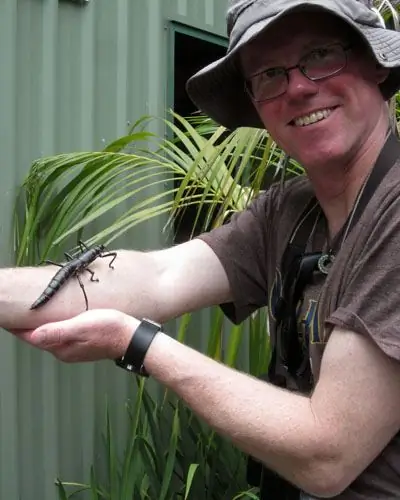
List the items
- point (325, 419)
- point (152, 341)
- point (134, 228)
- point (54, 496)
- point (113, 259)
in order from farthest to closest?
1. point (134, 228)
2. point (54, 496)
3. point (113, 259)
4. point (152, 341)
5. point (325, 419)

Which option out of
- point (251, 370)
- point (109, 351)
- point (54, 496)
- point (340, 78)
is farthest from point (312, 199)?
point (54, 496)

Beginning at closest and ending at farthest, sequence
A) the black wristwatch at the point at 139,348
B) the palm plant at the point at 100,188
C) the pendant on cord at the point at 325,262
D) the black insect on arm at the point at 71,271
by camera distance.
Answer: the black wristwatch at the point at 139,348 → the pendant on cord at the point at 325,262 → the black insect on arm at the point at 71,271 → the palm plant at the point at 100,188

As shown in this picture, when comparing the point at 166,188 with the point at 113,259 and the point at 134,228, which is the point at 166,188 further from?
the point at 113,259

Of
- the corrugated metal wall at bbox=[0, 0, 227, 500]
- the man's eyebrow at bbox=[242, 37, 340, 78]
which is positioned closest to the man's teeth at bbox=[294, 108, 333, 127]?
the man's eyebrow at bbox=[242, 37, 340, 78]

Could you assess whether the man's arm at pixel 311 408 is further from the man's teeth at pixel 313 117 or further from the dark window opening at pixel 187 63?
the dark window opening at pixel 187 63

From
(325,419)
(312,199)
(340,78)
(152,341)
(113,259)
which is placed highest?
(340,78)

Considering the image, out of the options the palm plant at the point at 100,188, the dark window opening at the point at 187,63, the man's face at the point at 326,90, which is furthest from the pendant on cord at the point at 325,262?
the dark window opening at the point at 187,63

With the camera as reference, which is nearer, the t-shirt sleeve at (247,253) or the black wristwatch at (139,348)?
the black wristwatch at (139,348)
